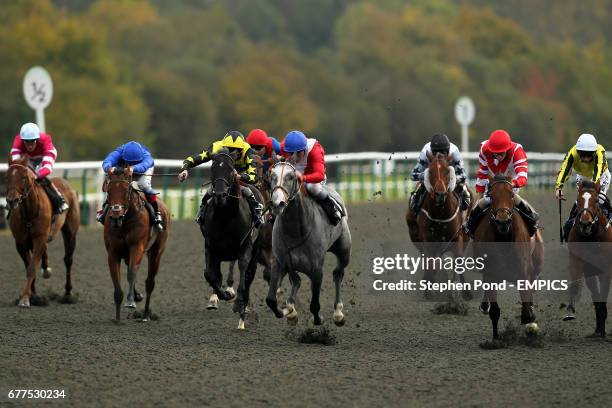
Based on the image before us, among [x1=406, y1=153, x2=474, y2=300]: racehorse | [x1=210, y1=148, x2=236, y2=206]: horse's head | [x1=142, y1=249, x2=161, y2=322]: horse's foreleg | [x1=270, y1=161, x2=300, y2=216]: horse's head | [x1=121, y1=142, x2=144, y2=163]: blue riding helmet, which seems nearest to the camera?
[x1=270, y1=161, x2=300, y2=216]: horse's head

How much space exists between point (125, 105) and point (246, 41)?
49.2 ft

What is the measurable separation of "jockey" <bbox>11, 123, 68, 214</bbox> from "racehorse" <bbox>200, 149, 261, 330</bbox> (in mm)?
2640

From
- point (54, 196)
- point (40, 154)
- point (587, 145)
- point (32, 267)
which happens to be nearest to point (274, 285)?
point (587, 145)

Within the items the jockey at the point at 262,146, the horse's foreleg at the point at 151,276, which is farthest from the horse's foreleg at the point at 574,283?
the horse's foreleg at the point at 151,276

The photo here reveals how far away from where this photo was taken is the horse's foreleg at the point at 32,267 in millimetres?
12672

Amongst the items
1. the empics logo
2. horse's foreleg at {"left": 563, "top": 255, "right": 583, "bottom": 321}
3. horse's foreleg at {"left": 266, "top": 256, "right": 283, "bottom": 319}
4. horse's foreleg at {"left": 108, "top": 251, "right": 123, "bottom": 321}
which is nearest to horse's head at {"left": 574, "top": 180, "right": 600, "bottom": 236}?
horse's foreleg at {"left": 563, "top": 255, "right": 583, "bottom": 321}

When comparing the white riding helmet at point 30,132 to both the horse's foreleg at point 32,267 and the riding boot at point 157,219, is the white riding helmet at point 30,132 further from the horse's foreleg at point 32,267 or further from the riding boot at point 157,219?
the riding boot at point 157,219

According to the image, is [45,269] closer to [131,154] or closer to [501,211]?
[131,154]

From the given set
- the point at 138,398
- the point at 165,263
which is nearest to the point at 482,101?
the point at 165,263

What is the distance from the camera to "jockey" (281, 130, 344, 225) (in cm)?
1044

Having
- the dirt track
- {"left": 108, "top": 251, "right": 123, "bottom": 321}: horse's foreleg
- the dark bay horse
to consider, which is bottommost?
the dirt track

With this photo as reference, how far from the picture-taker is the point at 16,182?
1252 cm

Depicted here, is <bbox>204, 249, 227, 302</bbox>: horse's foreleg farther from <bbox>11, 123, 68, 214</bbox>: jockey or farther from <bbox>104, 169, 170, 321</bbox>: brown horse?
<bbox>11, 123, 68, 214</bbox>: jockey

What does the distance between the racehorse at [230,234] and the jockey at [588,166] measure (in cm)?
290
